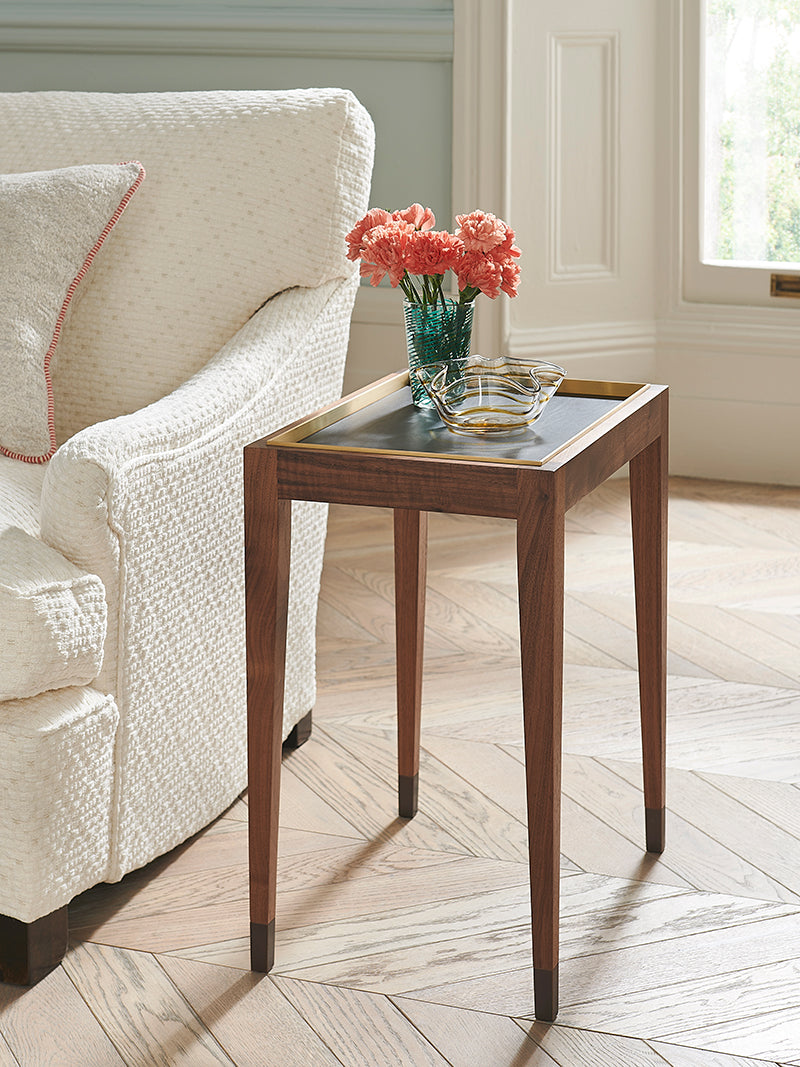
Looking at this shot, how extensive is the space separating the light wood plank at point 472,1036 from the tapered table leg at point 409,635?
39 centimetres

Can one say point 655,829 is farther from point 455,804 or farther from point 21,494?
point 21,494

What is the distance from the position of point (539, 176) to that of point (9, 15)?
137 cm

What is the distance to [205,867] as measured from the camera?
5.20 feet

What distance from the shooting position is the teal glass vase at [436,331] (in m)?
1.38

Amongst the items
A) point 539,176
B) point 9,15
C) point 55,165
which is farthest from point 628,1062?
point 9,15

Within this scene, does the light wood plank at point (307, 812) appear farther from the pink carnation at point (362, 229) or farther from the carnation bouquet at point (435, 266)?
the pink carnation at point (362, 229)

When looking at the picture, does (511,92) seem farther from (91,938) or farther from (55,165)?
(91,938)

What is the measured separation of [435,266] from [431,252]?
0.01 m

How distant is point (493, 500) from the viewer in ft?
3.88

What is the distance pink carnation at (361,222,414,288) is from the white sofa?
26 cm

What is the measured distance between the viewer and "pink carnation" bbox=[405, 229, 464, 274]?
1.33 m

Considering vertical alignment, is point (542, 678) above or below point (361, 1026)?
above

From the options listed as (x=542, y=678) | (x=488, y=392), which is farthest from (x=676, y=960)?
(x=488, y=392)

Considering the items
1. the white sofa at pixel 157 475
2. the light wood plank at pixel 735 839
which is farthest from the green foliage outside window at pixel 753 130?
the light wood plank at pixel 735 839
